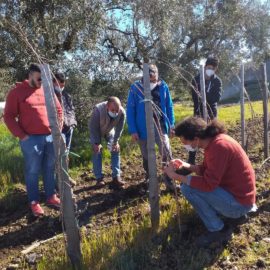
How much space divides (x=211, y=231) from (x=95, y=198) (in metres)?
2.13

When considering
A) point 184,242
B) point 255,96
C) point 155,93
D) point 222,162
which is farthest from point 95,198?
point 255,96

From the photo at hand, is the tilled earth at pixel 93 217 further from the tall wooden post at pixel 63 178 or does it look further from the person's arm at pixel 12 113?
the person's arm at pixel 12 113

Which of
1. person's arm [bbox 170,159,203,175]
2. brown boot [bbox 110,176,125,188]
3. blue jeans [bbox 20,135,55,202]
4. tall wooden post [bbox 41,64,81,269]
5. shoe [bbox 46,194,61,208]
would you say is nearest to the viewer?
tall wooden post [bbox 41,64,81,269]

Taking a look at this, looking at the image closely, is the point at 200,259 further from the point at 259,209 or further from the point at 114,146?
the point at 114,146

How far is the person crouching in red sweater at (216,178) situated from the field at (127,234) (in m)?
0.24

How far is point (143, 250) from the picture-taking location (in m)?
3.56

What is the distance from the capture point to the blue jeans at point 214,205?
365cm

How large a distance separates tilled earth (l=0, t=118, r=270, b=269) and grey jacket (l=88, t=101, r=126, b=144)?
79 centimetres

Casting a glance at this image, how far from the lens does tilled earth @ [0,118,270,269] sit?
3.72m

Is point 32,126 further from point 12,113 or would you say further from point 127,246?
point 127,246

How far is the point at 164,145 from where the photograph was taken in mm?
3906

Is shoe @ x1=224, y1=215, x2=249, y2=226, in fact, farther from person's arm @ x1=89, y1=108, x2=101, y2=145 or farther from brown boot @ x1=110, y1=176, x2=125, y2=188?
person's arm @ x1=89, y1=108, x2=101, y2=145

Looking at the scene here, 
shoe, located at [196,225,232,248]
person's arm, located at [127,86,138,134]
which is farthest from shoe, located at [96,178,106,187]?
shoe, located at [196,225,232,248]

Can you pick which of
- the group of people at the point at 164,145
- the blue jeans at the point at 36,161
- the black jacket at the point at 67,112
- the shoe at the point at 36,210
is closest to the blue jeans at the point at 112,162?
the group of people at the point at 164,145
